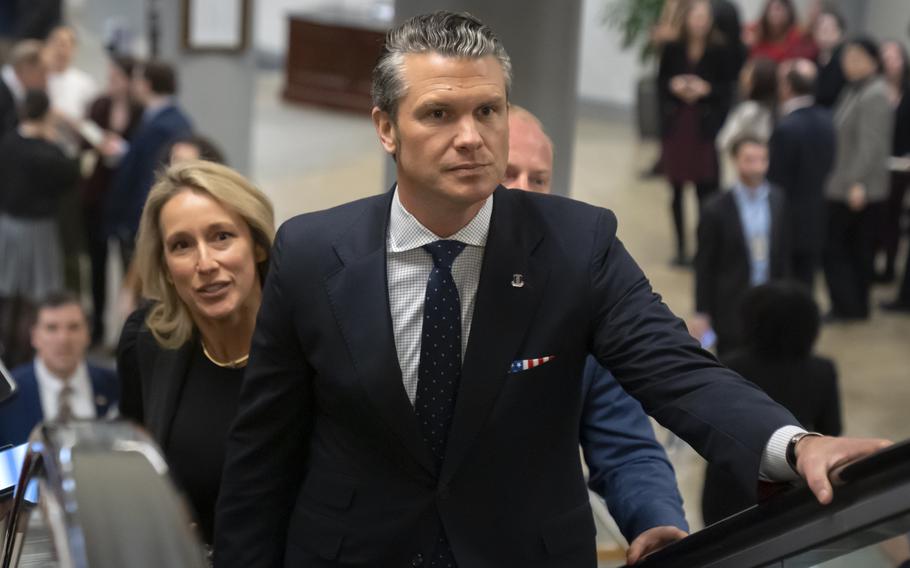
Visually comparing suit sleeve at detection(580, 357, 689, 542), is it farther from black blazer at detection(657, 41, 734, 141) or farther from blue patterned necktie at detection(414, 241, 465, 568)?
black blazer at detection(657, 41, 734, 141)

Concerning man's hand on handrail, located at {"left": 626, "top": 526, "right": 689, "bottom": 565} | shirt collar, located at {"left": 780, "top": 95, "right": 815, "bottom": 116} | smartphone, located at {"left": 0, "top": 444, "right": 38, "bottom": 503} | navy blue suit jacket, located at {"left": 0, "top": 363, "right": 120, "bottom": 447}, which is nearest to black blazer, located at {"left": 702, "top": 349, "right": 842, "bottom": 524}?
navy blue suit jacket, located at {"left": 0, "top": 363, "right": 120, "bottom": 447}

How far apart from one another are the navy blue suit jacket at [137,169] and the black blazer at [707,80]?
4.51 meters

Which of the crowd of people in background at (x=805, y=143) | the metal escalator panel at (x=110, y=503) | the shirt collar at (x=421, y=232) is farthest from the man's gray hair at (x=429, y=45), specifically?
the crowd of people in background at (x=805, y=143)

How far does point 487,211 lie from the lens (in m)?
2.43

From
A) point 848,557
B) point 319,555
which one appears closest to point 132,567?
point 848,557

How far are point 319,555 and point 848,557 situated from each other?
940mm

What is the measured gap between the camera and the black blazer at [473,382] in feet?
7.71

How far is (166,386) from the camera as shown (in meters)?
3.25

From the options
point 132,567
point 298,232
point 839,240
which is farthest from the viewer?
point 839,240

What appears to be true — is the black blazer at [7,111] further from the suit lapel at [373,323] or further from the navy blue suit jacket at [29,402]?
the suit lapel at [373,323]

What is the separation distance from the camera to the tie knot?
2.38 meters

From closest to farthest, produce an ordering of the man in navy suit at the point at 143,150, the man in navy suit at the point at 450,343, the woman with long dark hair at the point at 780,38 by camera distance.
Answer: the man in navy suit at the point at 450,343, the man in navy suit at the point at 143,150, the woman with long dark hair at the point at 780,38

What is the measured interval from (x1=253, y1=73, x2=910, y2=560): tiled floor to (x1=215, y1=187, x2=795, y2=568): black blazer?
4653mm

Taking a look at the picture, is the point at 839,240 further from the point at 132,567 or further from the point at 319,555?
the point at 132,567
